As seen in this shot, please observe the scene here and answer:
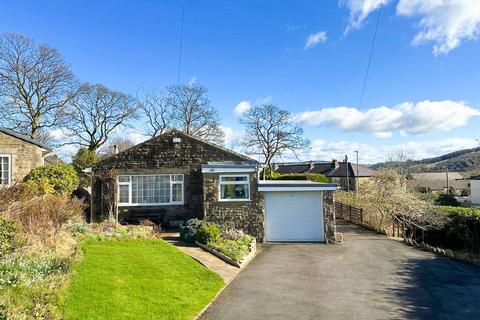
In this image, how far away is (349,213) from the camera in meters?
25.6

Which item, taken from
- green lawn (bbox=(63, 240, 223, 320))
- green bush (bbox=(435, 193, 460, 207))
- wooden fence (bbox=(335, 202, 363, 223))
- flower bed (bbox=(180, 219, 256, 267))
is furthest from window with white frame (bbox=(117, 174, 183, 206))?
green bush (bbox=(435, 193, 460, 207))

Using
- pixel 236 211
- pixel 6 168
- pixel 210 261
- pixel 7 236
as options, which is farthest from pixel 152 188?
pixel 7 236

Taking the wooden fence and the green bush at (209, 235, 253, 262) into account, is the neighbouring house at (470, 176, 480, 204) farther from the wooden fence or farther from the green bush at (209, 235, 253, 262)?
the green bush at (209, 235, 253, 262)

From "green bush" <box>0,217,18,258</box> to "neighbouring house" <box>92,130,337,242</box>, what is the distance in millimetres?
8934

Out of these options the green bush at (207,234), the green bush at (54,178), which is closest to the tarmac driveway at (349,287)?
the green bush at (207,234)

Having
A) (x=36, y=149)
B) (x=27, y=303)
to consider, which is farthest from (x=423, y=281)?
(x=36, y=149)

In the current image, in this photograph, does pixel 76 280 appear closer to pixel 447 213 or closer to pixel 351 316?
pixel 351 316

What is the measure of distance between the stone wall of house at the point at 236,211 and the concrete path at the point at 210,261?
8.69 feet

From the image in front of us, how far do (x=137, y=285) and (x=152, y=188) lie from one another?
10.9m

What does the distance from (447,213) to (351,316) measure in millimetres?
14905

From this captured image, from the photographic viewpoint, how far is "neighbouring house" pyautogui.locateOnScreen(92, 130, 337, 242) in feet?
57.3

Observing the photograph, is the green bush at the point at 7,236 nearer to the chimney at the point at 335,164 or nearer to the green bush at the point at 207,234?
the green bush at the point at 207,234

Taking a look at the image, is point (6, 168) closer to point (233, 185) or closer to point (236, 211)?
point (233, 185)

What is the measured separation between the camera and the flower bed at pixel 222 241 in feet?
42.9
